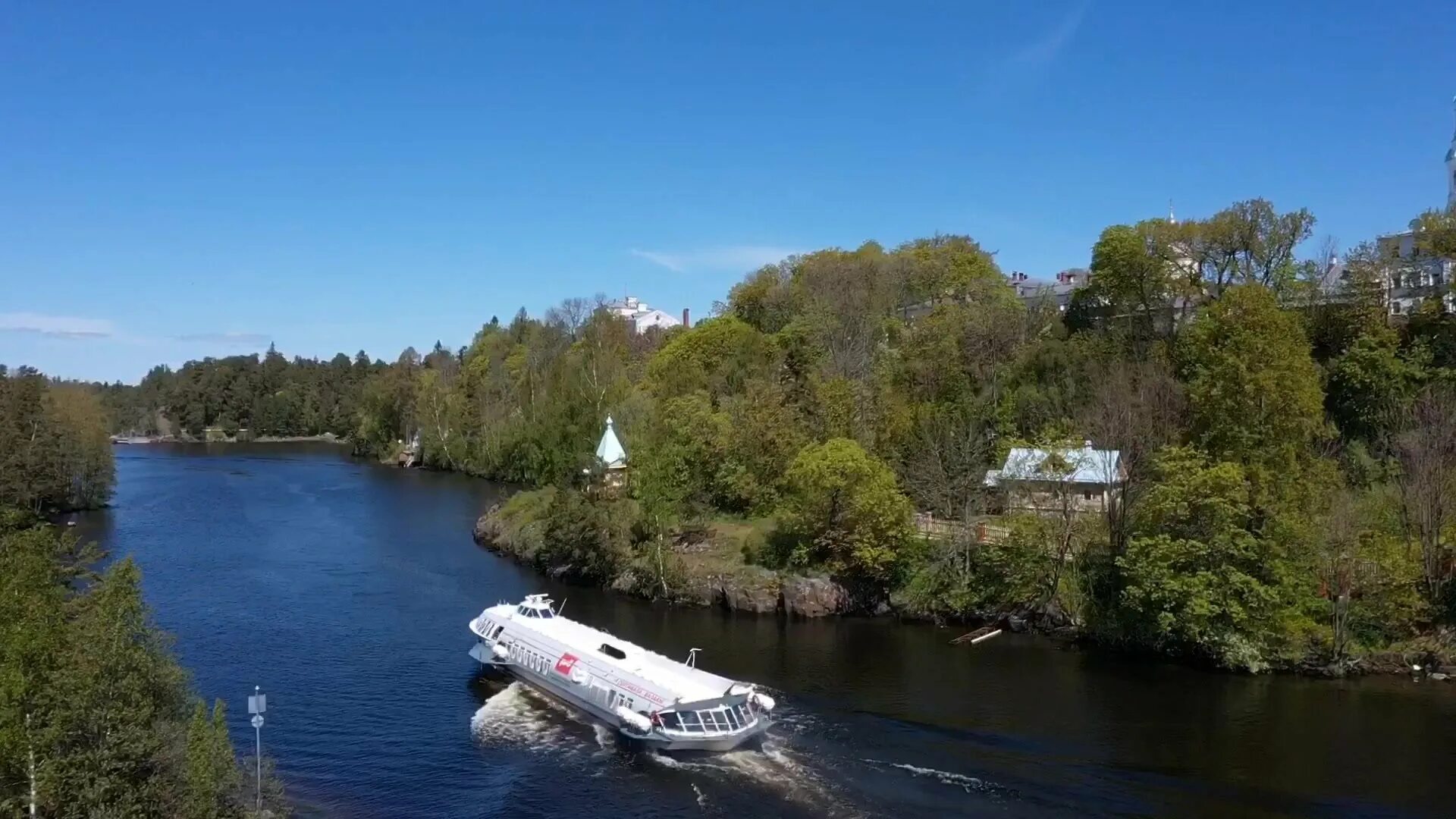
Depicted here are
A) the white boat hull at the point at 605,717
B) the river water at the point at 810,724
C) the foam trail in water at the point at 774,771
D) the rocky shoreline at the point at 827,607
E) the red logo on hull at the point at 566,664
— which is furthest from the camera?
the rocky shoreline at the point at 827,607

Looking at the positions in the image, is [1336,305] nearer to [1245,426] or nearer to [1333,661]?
[1245,426]

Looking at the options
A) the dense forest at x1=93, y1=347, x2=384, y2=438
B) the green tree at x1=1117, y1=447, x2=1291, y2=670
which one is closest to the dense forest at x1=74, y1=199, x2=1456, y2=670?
the green tree at x1=1117, y1=447, x2=1291, y2=670

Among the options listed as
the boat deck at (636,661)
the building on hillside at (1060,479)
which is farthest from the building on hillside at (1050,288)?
the boat deck at (636,661)

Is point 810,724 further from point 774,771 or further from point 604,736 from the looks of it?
point 604,736

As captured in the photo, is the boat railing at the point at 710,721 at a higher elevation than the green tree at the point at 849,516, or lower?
lower

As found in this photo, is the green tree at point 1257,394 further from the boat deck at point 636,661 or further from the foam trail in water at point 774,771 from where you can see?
the boat deck at point 636,661

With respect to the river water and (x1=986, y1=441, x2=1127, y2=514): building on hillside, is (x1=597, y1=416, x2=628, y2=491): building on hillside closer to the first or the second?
the river water

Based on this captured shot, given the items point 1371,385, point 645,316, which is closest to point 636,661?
point 1371,385
